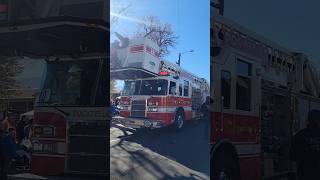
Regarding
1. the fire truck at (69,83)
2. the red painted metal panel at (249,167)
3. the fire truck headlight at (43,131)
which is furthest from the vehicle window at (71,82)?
the red painted metal panel at (249,167)

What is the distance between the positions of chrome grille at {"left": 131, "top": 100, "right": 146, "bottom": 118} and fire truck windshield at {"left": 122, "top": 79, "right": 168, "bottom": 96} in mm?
67

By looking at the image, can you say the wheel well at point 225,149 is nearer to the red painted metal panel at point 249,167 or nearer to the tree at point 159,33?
the red painted metal panel at point 249,167

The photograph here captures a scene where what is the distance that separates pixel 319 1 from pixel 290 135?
1.31 metres

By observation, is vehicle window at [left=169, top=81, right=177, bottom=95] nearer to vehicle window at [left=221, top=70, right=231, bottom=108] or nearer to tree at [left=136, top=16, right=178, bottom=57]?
tree at [left=136, top=16, right=178, bottom=57]

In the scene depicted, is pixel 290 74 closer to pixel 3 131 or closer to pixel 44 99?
pixel 44 99

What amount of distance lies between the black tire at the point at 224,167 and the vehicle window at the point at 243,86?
47cm

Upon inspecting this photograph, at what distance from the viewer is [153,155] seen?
398cm

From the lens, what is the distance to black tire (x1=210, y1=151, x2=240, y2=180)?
182 inches

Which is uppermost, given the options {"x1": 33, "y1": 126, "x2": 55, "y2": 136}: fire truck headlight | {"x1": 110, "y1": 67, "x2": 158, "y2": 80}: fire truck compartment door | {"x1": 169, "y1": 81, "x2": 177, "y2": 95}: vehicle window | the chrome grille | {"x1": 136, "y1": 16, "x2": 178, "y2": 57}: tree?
{"x1": 136, "y1": 16, "x2": 178, "y2": 57}: tree

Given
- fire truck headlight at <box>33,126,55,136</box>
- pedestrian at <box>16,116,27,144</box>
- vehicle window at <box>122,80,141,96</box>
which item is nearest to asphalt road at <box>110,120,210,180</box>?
vehicle window at <box>122,80,141,96</box>

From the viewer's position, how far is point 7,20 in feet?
15.3

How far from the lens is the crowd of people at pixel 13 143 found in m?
4.64

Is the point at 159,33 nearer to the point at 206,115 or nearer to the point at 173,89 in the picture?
the point at 173,89

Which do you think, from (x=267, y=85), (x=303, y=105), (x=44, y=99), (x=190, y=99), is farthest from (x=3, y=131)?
(x=303, y=105)
